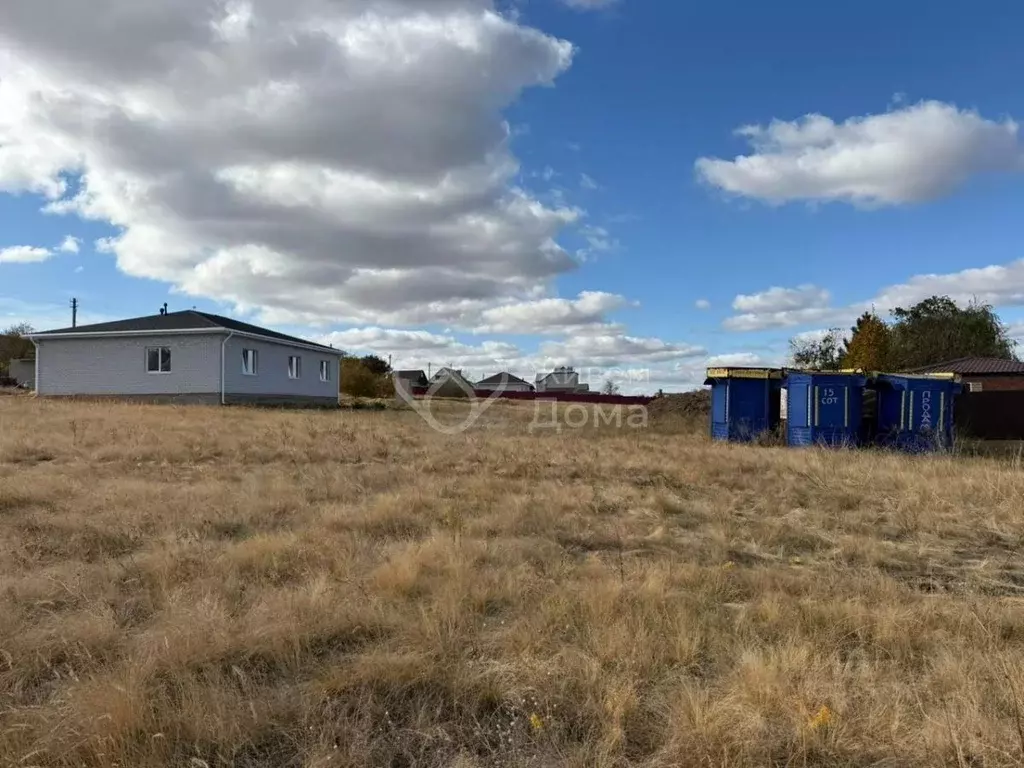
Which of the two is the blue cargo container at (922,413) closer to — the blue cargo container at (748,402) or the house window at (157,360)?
the blue cargo container at (748,402)

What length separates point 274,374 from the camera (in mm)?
27922

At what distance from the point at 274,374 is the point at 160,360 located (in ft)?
13.9

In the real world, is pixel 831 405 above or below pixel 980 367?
below

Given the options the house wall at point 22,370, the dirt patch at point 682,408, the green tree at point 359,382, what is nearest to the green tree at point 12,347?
the house wall at point 22,370

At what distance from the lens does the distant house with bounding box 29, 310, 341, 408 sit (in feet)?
80.3

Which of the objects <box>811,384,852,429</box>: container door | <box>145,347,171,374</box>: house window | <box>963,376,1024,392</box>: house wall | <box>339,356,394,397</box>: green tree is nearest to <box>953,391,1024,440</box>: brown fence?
<box>963,376,1024,392</box>: house wall

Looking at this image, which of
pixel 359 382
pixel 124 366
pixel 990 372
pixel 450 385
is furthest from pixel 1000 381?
pixel 450 385

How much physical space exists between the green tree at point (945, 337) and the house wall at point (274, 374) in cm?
3098

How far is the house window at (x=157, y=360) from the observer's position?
25156mm

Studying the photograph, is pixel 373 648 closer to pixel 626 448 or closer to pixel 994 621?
pixel 994 621

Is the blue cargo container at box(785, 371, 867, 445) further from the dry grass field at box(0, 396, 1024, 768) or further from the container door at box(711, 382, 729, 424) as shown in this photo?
the dry grass field at box(0, 396, 1024, 768)

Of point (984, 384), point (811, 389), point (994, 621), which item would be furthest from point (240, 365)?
point (984, 384)

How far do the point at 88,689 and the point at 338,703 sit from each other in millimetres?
1036

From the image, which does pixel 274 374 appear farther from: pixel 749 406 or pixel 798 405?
pixel 798 405
